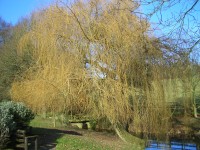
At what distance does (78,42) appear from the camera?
46.1 feet

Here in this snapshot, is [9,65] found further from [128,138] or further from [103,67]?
[103,67]

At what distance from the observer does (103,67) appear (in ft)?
45.1

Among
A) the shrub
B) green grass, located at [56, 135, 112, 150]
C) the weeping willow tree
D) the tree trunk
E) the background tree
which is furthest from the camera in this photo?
the background tree

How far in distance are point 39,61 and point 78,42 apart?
2.27 m

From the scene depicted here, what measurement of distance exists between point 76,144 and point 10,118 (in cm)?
335

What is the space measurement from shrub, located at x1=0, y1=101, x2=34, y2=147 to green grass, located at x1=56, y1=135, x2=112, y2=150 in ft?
5.52

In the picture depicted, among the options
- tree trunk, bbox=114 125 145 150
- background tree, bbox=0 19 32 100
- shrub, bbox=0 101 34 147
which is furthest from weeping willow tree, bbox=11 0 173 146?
background tree, bbox=0 19 32 100

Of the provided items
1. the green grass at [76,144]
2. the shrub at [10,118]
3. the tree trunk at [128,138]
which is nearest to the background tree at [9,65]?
the tree trunk at [128,138]

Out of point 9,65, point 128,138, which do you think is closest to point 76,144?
→ point 128,138

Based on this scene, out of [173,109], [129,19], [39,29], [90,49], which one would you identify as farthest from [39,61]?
[173,109]

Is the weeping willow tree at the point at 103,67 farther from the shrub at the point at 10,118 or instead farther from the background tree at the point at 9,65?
the background tree at the point at 9,65

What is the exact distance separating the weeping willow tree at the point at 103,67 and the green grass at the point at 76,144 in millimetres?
1338

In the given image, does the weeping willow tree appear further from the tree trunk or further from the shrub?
the shrub

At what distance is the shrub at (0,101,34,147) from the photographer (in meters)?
9.77
